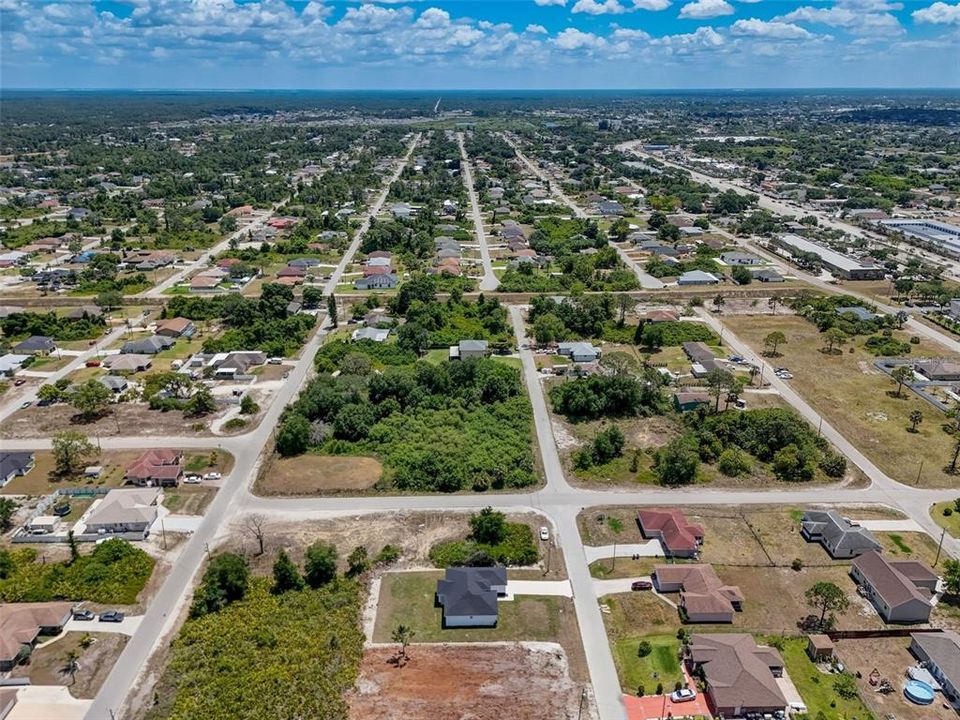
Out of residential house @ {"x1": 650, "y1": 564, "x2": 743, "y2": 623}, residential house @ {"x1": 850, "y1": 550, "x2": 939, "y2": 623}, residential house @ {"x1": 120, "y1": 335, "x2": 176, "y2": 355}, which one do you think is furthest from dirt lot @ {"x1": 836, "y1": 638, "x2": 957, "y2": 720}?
residential house @ {"x1": 120, "y1": 335, "x2": 176, "y2": 355}

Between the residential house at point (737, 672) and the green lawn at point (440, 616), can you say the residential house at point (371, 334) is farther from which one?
the residential house at point (737, 672)

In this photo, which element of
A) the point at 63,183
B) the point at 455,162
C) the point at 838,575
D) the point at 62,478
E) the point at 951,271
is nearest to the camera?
the point at 838,575

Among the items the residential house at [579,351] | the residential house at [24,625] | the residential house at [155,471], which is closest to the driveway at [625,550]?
the residential house at [24,625]

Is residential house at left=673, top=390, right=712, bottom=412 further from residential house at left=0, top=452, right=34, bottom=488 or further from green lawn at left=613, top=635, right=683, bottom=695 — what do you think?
residential house at left=0, top=452, right=34, bottom=488

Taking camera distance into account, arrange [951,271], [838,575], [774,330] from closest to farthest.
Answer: [838,575], [774,330], [951,271]

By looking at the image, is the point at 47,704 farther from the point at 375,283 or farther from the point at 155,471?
the point at 375,283

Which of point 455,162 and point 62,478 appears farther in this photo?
point 455,162

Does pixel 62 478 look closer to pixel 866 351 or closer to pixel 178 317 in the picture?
pixel 178 317

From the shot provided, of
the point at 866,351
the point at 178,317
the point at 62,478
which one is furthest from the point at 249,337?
the point at 866,351
